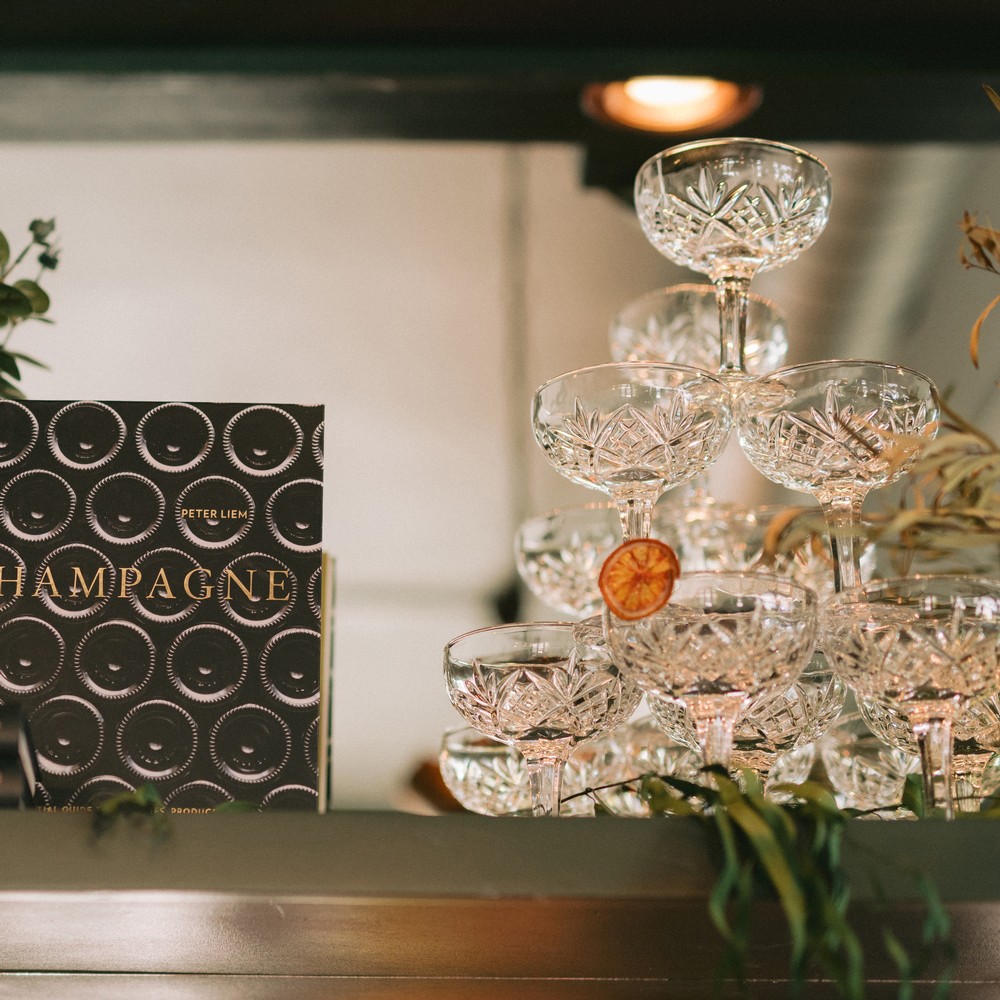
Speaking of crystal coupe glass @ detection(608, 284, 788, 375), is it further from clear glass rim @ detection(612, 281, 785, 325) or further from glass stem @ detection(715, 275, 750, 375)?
glass stem @ detection(715, 275, 750, 375)

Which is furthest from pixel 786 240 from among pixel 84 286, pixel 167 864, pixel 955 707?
pixel 84 286

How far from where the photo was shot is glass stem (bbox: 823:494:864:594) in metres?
0.87

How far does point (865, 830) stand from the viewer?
Result: 0.65m

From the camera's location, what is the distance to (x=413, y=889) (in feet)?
2.06

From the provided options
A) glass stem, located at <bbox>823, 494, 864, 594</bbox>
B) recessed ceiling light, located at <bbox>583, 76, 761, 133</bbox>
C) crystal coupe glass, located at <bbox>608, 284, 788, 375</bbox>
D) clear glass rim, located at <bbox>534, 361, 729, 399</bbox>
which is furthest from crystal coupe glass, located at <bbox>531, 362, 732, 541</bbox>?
recessed ceiling light, located at <bbox>583, 76, 761, 133</bbox>

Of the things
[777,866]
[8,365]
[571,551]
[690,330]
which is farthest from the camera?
[690,330]

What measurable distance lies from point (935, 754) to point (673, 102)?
1103mm

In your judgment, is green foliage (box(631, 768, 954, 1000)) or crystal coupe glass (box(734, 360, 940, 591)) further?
crystal coupe glass (box(734, 360, 940, 591))

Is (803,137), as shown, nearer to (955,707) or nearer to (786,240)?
(786,240)

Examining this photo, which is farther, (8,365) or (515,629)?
(8,365)

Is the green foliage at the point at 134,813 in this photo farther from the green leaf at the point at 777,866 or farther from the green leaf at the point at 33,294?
the green leaf at the point at 33,294

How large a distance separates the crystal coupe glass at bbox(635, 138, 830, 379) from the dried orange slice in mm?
361

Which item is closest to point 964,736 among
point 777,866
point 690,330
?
point 777,866

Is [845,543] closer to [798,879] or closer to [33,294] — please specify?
[798,879]
